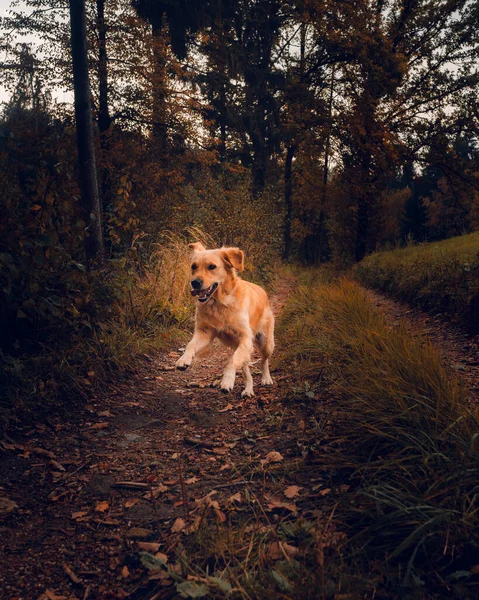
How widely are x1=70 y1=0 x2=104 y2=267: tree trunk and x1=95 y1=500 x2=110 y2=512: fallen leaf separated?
11.8 ft

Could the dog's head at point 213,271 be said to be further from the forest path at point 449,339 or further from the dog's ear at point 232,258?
the forest path at point 449,339

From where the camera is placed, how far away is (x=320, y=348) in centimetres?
523

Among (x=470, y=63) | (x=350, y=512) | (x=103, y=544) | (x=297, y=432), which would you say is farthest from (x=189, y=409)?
(x=470, y=63)

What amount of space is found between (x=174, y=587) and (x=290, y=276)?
18.8 metres

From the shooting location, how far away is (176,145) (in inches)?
548

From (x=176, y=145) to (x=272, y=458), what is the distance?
40.9 ft

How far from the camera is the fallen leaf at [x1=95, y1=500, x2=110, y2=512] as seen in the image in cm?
278

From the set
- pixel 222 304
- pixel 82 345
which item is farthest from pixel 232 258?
pixel 82 345

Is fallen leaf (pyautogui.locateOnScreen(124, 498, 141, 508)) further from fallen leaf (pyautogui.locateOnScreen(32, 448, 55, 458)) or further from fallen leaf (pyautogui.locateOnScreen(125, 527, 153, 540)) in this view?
fallen leaf (pyautogui.locateOnScreen(32, 448, 55, 458))

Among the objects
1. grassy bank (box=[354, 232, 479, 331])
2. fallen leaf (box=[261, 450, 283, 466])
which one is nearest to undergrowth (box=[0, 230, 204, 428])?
fallen leaf (box=[261, 450, 283, 466])

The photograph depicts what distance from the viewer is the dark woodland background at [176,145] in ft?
14.2

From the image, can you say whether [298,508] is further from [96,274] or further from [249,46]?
[249,46]

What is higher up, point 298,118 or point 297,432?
point 298,118

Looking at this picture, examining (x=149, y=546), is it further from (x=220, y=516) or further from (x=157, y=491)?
(x=157, y=491)
